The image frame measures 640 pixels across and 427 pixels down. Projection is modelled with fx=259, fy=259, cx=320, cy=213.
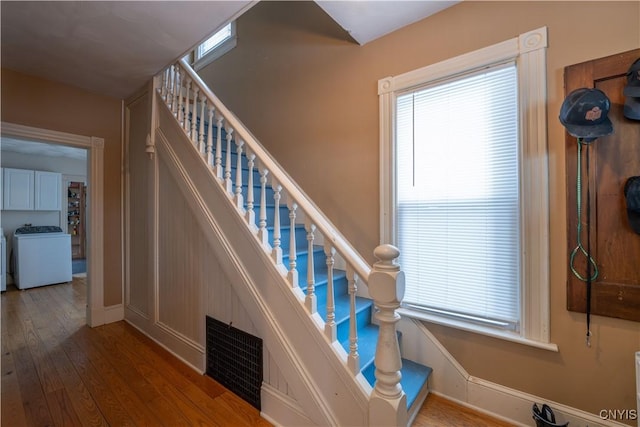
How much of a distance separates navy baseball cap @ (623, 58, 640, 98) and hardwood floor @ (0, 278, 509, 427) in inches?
71.7

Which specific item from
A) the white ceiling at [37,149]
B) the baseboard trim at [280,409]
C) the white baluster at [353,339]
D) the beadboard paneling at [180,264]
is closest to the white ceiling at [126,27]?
the beadboard paneling at [180,264]

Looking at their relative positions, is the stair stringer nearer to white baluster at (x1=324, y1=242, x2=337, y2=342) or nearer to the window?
white baluster at (x1=324, y1=242, x2=337, y2=342)

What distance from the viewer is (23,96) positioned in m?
2.41

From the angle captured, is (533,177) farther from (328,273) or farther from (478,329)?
(328,273)

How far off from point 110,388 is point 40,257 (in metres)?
4.25

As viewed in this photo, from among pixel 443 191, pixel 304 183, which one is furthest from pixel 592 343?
pixel 304 183

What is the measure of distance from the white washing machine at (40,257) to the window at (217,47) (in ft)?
13.1

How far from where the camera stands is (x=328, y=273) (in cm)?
128

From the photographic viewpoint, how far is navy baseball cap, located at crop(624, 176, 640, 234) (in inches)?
46.3

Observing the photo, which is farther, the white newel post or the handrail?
the handrail

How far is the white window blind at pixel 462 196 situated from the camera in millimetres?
1526

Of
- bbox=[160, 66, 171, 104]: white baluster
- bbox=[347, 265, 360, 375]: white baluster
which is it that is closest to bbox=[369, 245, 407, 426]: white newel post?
bbox=[347, 265, 360, 375]: white baluster

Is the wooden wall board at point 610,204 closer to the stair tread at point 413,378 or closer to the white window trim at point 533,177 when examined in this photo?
the white window trim at point 533,177

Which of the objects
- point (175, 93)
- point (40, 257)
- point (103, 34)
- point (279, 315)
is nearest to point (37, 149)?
point (40, 257)
